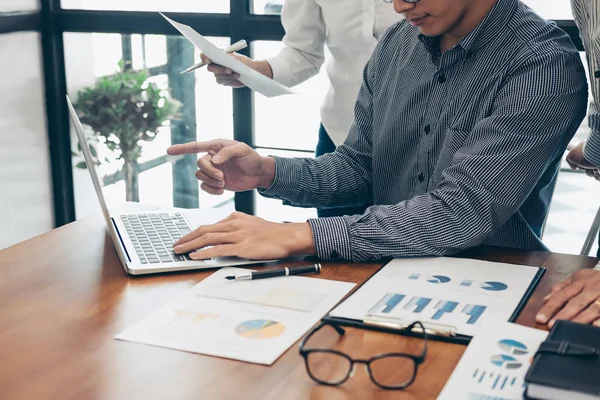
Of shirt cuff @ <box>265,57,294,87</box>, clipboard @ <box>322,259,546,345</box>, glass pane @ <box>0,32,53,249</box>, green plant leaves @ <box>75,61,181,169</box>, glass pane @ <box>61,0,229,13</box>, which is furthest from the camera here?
green plant leaves @ <box>75,61,181,169</box>

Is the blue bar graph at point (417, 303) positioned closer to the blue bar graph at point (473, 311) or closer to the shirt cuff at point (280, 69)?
the blue bar graph at point (473, 311)

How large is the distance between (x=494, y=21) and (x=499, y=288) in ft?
1.93

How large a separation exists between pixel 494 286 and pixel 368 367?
1.22 ft

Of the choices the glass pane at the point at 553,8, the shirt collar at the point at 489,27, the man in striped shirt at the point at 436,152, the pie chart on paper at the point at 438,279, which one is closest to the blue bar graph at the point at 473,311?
the pie chart on paper at the point at 438,279

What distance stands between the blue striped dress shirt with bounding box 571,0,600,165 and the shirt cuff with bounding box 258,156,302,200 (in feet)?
1.96

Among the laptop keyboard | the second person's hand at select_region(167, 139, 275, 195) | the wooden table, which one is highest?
the second person's hand at select_region(167, 139, 275, 195)

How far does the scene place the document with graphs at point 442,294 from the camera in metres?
1.12

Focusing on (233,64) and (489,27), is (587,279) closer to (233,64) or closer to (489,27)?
(489,27)

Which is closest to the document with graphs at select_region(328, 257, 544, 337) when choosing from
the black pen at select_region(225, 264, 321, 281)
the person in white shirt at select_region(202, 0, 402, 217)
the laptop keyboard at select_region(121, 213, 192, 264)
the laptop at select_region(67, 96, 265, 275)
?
the black pen at select_region(225, 264, 321, 281)

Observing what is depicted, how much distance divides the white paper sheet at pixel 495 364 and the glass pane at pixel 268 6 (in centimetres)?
231

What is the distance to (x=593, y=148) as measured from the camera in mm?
1521

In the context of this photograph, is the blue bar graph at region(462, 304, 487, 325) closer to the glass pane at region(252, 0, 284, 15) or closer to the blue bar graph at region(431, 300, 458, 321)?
the blue bar graph at region(431, 300, 458, 321)

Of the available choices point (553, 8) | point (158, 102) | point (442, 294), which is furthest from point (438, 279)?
point (158, 102)

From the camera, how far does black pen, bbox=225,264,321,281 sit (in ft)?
4.23
